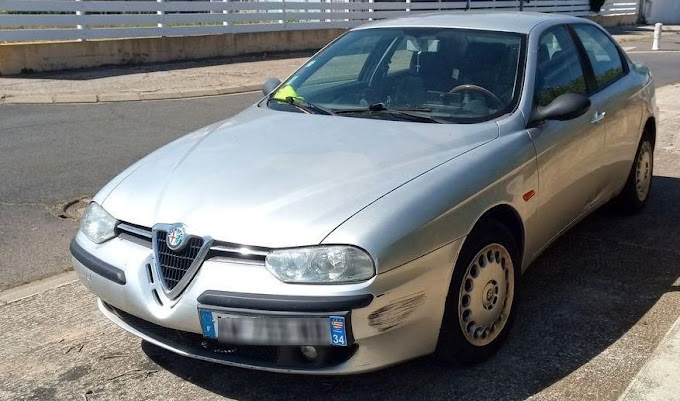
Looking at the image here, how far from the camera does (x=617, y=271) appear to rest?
468cm

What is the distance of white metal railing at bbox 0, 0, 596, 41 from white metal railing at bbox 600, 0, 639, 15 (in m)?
15.9

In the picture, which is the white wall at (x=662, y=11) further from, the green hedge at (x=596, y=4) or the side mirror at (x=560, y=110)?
the side mirror at (x=560, y=110)

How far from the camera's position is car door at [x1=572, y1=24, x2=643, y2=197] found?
191 inches

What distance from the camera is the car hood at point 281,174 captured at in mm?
2998

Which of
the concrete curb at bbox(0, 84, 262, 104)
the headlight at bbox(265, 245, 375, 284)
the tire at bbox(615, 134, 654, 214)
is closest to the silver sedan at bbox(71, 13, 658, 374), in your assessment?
the headlight at bbox(265, 245, 375, 284)

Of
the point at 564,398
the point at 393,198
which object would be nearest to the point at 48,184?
the point at 393,198

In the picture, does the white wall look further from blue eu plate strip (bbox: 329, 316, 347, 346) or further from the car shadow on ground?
blue eu plate strip (bbox: 329, 316, 347, 346)

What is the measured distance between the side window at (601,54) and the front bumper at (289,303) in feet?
8.06

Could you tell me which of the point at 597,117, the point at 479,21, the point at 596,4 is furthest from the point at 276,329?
the point at 596,4

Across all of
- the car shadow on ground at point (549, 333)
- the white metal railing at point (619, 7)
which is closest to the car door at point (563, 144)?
the car shadow on ground at point (549, 333)

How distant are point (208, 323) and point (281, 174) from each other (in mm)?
768

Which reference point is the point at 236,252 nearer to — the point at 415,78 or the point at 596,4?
the point at 415,78

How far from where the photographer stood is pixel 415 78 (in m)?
4.25

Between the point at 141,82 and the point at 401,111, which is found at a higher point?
the point at 401,111
